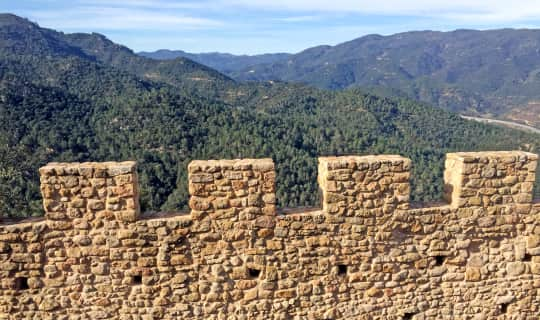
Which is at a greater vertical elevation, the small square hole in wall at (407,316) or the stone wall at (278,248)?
the stone wall at (278,248)

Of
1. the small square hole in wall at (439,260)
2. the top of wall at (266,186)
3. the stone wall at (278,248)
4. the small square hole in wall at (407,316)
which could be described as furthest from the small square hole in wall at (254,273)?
the small square hole in wall at (439,260)

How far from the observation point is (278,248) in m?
5.08

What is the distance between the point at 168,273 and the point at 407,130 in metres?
67.3

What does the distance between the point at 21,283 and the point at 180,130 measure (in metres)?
35.9

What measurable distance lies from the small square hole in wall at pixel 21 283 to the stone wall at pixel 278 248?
0.02 metres

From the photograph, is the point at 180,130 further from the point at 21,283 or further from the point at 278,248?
the point at 278,248

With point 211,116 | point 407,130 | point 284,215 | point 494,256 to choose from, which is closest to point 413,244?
point 494,256

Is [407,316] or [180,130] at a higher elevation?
[180,130]

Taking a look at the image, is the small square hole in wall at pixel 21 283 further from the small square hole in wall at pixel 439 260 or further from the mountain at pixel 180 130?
the mountain at pixel 180 130

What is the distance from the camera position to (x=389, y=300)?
533 cm

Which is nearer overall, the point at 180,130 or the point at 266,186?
the point at 266,186

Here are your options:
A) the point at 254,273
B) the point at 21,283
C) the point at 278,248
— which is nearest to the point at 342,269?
the point at 278,248

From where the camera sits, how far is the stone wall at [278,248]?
4828 mm

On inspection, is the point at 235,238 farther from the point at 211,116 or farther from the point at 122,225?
the point at 211,116
